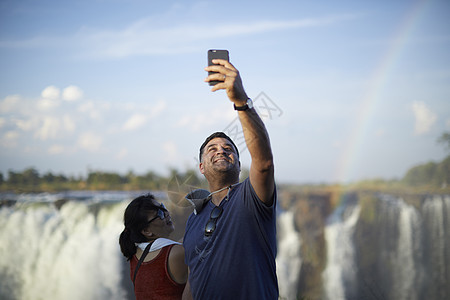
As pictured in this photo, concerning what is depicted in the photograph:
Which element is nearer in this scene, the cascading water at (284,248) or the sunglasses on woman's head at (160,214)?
the sunglasses on woman's head at (160,214)

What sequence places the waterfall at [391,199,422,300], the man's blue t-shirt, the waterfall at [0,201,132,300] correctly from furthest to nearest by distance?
the waterfall at [391,199,422,300]
the waterfall at [0,201,132,300]
the man's blue t-shirt

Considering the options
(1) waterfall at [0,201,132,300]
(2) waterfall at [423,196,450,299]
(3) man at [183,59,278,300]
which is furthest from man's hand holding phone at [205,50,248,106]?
(2) waterfall at [423,196,450,299]

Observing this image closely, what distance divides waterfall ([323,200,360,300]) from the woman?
50.8 ft

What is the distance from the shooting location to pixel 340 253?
Result: 17109 mm

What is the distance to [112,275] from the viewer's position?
45.2ft

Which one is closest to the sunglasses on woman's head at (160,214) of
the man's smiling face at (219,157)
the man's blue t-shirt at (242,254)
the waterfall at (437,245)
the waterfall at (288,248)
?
the man's smiling face at (219,157)

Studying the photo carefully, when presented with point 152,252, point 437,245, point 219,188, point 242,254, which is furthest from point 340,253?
point 242,254

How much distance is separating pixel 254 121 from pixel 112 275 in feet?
43.5

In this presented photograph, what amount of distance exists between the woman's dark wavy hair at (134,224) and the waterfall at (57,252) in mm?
11338

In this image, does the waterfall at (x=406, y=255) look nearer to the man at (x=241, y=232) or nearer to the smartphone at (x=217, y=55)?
the man at (x=241, y=232)

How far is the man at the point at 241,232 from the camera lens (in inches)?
71.2

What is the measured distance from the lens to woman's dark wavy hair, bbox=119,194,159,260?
9.09 feet

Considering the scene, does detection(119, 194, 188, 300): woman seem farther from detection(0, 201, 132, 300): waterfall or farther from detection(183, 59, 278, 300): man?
detection(0, 201, 132, 300): waterfall

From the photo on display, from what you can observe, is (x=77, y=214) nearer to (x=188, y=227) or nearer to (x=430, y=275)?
(x=188, y=227)
